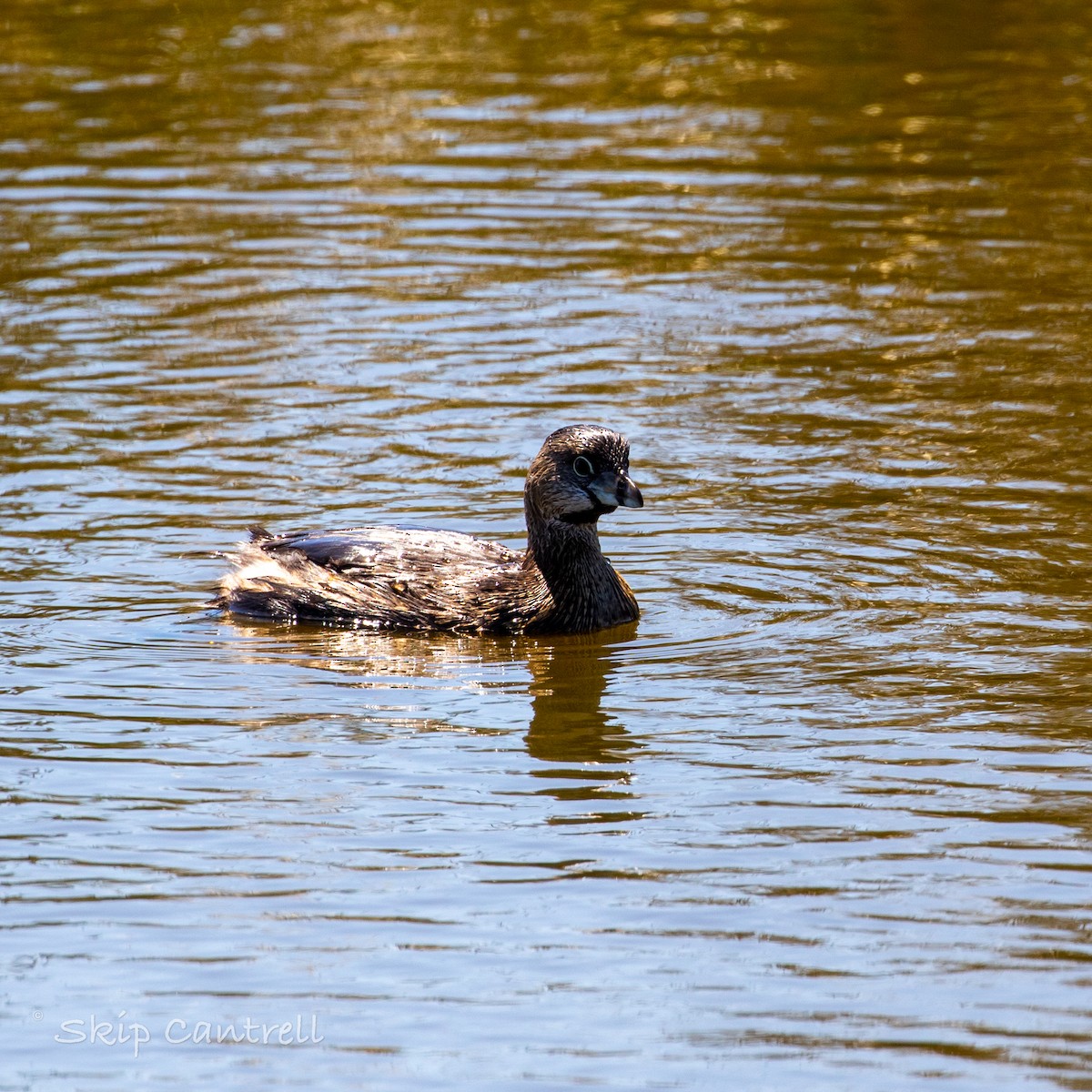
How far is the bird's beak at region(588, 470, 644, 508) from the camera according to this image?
483 inches

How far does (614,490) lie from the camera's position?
12.3 m

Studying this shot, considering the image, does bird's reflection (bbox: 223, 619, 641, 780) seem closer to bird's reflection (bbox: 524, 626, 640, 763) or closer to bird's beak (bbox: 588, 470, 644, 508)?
bird's reflection (bbox: 524, 626, 640, 763)

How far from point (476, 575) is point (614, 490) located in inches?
40.0

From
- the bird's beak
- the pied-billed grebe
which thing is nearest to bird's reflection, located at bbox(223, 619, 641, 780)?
the pied-billed grebe

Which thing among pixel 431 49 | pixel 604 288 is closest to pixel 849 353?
pixel 604 288

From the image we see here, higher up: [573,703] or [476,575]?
[476,575]

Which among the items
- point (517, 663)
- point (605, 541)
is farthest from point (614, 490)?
point (605, 541)

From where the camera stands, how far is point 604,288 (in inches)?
756

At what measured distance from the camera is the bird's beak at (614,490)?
12.3 metres

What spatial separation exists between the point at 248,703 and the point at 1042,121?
16.0m

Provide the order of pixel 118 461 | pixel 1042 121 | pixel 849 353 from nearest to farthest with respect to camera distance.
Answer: pixel 118 461 < pixel 849 353 < pixel 1042 121

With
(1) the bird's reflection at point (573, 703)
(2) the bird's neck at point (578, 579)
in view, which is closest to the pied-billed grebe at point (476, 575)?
(2) the bird's neck at point (578, 579)

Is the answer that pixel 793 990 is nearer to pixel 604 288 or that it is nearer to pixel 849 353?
pixel 849 353

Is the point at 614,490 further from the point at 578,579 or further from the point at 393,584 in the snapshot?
the point at 393,584
